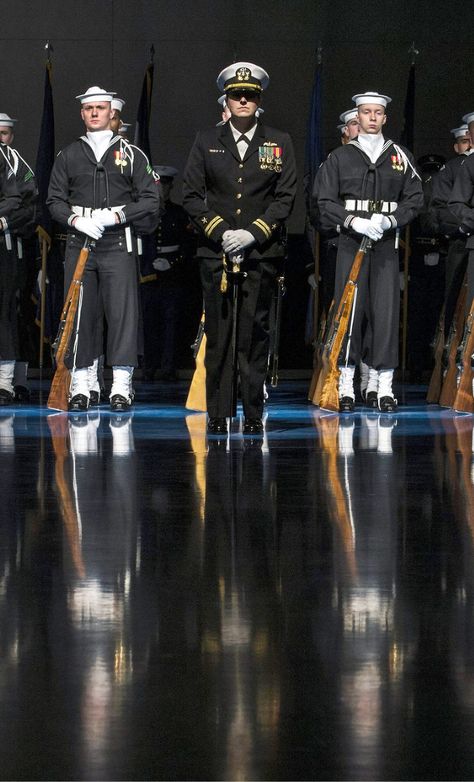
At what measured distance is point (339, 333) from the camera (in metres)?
8.98

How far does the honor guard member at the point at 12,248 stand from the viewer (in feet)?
31.3

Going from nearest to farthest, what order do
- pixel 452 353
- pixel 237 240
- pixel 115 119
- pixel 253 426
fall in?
pixel 237 240 → pixel 253 426 → pixel 452 353 → pixel 115 119

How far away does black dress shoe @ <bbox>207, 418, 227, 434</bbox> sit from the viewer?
740cm

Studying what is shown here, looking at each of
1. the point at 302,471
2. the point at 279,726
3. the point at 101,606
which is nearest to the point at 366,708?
the point at 279,726

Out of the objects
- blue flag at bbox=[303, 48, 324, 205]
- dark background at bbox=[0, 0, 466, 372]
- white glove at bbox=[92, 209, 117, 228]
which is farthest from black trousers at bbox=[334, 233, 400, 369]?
dark background at bbox=[0, 0, 466, 372]

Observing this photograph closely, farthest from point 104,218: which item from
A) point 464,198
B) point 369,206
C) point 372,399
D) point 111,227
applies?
point 464,198

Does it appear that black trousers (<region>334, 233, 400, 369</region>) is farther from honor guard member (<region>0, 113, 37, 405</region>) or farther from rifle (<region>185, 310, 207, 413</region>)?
honor guard member (<region>0, 113, 37, 405</region>)

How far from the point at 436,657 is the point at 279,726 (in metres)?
0.52

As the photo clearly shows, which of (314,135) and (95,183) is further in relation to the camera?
(314,135)

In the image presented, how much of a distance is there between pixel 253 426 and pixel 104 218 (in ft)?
5.98

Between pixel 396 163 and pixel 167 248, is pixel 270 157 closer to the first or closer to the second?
pixel 396 163

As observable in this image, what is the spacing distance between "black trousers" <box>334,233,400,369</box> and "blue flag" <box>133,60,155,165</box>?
11.7ft

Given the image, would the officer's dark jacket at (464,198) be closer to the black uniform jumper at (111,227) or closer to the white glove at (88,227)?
the black uniform jumper at (111,227)

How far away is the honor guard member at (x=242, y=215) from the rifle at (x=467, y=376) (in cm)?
167
